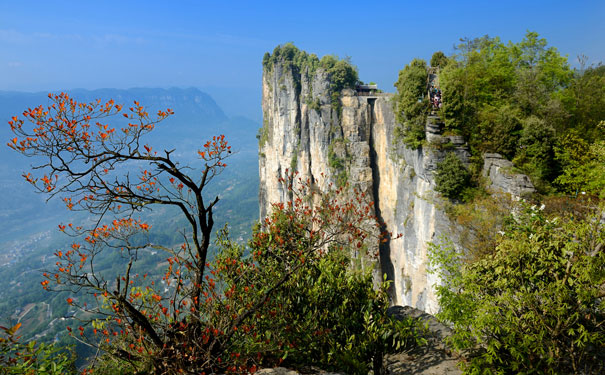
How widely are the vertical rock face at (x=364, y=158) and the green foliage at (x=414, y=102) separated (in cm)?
119

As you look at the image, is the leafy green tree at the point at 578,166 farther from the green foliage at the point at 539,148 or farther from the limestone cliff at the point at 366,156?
the limestone cliff at the point at 366,156

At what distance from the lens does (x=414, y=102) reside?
23.4 meters

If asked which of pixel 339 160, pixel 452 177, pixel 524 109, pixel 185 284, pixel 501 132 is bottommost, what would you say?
pixel 185 284

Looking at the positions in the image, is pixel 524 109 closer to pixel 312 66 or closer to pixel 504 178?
pixel 504 178

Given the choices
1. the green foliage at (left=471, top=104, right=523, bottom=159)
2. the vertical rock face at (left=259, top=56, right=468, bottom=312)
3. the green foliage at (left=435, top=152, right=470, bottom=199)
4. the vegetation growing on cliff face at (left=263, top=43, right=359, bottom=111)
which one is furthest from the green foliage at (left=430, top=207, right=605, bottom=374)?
the vegetation growing on cliff face at (left=263, top=43, right=359, bottom=111)

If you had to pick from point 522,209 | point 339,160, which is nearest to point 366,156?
point 339,160

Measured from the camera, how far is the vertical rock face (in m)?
23.4

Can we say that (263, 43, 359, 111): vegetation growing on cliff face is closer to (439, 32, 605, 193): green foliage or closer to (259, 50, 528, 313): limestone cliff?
(259, 50, 528, 313): limestone cliff

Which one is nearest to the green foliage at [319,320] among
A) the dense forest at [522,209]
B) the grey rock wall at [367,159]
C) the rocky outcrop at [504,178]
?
the dense forest at [522,209]

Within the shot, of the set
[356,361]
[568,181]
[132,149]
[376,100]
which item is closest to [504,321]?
[356,361]

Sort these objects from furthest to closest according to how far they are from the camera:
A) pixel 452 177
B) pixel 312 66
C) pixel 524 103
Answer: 1. pixel 312 66
2. pixel 524 103
3. pixel 452 177

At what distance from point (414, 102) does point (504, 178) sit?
883 centimetres

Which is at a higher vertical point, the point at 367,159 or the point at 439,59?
the point at 439,59

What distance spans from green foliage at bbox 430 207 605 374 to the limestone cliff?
892cm
